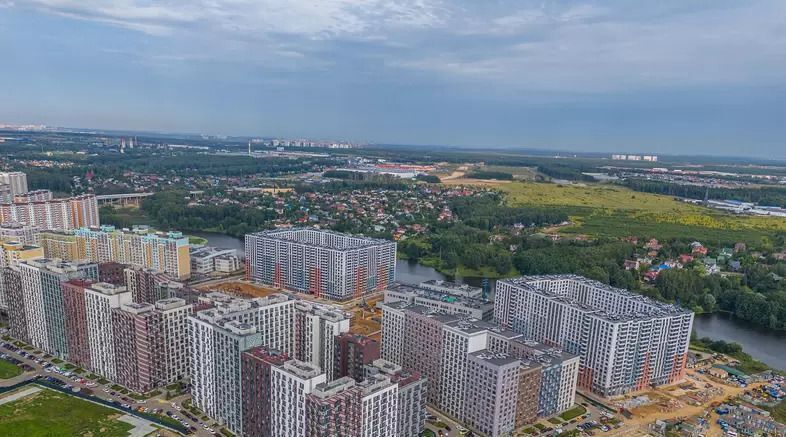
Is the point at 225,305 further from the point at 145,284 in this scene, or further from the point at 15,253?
the point at 15,253

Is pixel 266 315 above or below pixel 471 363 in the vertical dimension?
above

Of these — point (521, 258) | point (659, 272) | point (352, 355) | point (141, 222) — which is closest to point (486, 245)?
point (521, 258)

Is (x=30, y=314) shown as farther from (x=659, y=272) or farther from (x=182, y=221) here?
(x=659, y=272)

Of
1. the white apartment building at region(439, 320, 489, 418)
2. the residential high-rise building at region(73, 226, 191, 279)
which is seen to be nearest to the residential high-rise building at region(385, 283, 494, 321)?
the white apartment building at region(439, 320, 489, 418)

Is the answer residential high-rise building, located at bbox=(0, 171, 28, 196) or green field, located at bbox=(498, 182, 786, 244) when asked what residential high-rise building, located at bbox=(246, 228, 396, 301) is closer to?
green field, located at bbox=(498, 182, 786, 244)

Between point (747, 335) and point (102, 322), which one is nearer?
point (102, 322)

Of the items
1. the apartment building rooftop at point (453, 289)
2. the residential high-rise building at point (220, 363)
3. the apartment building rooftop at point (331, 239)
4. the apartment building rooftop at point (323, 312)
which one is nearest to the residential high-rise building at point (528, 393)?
the apartment building rooftop at point (323, 312)

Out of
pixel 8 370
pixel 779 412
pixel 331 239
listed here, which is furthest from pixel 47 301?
pixel 779 412
